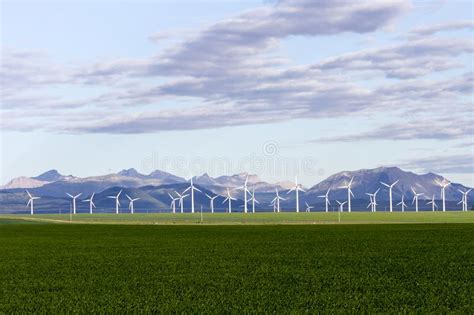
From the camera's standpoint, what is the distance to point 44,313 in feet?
66.4

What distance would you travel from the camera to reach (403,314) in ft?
63.3

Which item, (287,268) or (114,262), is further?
(114,262)

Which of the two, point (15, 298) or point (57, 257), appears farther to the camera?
point (57, 257)

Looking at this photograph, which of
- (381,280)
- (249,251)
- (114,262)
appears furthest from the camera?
(249,251)

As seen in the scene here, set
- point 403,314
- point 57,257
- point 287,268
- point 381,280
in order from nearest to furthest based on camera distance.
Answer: point 403,314, point 381,280, point 287,268, point 57,257

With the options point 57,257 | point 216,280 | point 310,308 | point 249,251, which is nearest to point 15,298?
point 216,280

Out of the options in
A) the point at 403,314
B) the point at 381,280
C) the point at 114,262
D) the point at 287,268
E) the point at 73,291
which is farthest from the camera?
the point at 114,262

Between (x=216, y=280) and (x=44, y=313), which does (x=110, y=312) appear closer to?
(x=44, y=313)

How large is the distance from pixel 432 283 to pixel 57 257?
22.9 meters

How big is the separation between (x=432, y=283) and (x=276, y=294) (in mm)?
5882

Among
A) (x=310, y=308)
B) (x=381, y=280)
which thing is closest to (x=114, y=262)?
(x=381, y=280)

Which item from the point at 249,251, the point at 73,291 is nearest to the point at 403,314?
the point at 73,291

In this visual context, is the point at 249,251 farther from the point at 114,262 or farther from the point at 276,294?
the point at 276,294

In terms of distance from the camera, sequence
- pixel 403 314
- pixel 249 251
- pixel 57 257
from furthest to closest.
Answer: pixel 249 251 → pixel 57 257 → pixel 403 314
